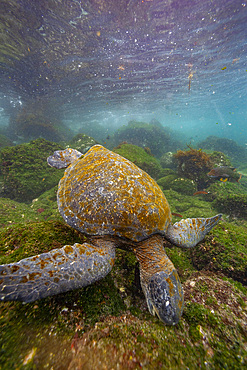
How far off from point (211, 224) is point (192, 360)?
197 centimetres

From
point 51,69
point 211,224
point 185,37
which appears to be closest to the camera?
point 211,224

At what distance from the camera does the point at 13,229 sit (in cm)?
220

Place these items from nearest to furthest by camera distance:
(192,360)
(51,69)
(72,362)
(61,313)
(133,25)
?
(72,362) → (192,360) → (61,313) → (133,25) → (51,69)

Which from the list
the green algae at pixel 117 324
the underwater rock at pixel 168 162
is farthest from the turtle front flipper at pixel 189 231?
the underwater rock at pixel 168 162

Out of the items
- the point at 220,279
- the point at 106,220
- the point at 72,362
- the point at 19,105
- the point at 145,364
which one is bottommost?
the point at 220,279

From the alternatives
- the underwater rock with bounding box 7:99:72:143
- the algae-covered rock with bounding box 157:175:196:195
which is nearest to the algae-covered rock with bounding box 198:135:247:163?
the algae-covered rock with bounding box 157:175:196:195

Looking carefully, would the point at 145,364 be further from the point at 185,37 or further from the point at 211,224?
the point at 185,37

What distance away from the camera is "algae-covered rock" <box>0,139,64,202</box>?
22.9 ft

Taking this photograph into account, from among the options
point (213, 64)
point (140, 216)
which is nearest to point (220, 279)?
point (140, 216)

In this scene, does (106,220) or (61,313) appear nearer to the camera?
(61,313)

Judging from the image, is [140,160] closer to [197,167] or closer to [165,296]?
[197,167]

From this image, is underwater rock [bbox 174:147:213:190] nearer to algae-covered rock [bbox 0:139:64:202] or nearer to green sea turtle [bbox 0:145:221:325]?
green sea turtle [bbox 0:145:221:325]

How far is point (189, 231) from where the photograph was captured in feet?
8.43

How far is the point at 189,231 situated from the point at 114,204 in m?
1.57
